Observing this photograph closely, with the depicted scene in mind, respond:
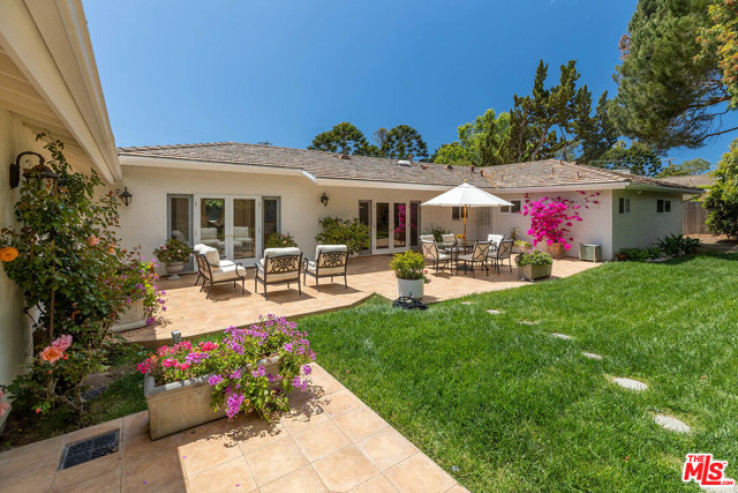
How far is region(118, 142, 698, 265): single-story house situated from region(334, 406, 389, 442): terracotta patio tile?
329 inches

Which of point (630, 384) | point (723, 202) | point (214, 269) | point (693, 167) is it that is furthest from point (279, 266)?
point (693, 167)

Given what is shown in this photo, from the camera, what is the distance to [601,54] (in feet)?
A: 98.9

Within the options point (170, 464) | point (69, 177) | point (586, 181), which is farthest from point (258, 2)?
point (170, 464)

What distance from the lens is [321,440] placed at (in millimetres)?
2842

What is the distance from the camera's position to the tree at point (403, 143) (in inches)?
1658

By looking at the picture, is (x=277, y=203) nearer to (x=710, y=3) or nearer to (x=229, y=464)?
(x=229, y=464)

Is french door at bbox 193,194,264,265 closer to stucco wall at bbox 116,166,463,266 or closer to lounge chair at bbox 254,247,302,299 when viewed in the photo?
Result: stucco wall at bbox 116,166,463,266

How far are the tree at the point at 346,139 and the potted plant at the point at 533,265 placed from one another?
1258 inches

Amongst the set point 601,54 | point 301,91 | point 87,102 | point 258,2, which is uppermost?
point 601,54

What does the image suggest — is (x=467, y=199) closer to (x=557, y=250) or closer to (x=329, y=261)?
(x=329, y=261)

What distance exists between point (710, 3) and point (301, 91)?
1000 inches

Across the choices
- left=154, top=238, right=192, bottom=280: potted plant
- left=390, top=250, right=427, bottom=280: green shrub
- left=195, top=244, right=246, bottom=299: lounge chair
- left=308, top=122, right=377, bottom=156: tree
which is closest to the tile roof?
left=154, top=238, right=192, bottom=280: potted plant

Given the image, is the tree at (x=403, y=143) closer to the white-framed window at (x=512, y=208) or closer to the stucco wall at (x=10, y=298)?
the white-framed window at (x=512, y=208)

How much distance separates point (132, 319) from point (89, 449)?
3.09 metres
